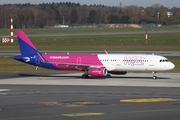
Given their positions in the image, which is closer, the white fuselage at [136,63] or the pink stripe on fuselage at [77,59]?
the white fuselage at [136,63]

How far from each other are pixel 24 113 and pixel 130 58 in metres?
26.8

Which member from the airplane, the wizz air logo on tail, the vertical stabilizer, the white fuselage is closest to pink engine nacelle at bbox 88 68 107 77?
the airplane

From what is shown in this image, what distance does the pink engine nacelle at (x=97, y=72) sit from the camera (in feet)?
177

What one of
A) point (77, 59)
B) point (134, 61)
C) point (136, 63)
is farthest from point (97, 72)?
point (136, 63)

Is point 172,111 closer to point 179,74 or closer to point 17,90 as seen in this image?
point 17,90

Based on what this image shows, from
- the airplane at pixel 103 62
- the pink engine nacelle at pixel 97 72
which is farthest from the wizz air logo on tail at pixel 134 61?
the pink engine nacelle at pixel 97 72

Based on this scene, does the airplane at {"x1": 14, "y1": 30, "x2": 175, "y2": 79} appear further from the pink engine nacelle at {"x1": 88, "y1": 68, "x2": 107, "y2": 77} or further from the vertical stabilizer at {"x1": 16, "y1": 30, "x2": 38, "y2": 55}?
the vertical stabilizer at {"x1": 16, "y1": 30, "x2": 38, "y2": 55}

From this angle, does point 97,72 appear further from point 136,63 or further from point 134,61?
point 136,63

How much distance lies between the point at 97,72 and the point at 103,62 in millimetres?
1869

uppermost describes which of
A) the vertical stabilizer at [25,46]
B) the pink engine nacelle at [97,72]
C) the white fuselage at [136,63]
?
the vertical stabilizer at [25,46]

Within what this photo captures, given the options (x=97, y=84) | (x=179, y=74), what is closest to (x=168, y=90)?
(x=97, y=84)

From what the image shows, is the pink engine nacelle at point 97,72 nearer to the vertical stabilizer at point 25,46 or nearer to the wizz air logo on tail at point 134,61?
the wizz air logo on tail at point 134,61

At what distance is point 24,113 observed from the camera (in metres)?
29.6

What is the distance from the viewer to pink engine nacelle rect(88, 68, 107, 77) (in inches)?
2120
